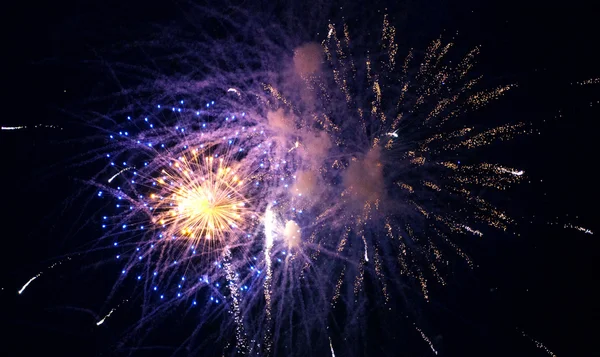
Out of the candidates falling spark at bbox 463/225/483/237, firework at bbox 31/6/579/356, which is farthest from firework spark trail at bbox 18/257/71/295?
falling spark at bbox 463/225/483/237

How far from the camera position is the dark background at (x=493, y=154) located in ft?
17.0

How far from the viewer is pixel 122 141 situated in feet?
18.2

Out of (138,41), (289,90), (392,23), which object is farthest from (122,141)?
(392,23)

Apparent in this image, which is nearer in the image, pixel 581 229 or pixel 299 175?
pixel 581 229

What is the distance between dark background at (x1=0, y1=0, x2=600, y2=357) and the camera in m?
5.18

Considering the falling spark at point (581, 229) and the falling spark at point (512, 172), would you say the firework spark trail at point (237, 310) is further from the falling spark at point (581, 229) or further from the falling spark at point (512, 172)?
the falling spark at point (581, 229)

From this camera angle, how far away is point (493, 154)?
227 inches

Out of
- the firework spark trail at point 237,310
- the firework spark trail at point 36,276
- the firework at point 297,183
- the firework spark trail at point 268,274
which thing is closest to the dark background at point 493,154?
the firework spark trail at point 36,276

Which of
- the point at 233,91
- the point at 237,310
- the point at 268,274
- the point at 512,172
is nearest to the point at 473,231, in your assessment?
the point at 512,172

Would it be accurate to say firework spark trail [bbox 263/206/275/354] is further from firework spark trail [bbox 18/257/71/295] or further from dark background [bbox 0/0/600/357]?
firework spark trail [bbox 18/257/71/295]

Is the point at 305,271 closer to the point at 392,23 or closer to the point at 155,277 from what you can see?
the point at 155,277

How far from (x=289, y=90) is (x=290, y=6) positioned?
1374 mm

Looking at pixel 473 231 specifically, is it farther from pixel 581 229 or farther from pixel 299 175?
pixel 299 175

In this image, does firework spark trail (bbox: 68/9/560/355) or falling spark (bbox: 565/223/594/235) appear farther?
falling spark (bbox: 565/223/594/235)
